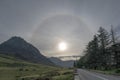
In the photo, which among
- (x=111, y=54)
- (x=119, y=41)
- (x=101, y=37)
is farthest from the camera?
(x=101, y=37)

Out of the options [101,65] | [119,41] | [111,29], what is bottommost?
[101,65]

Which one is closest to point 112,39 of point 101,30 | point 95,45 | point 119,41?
point 119,41

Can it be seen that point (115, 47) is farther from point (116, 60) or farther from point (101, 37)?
point (101, 37)

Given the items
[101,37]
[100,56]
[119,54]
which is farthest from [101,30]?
[119,54]

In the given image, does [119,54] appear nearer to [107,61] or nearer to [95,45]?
[107,61]

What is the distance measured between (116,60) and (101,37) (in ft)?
45.0

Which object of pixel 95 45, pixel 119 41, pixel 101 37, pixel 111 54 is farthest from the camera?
pixel 95 45

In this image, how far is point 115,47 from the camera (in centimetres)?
6756

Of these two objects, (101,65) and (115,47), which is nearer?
(115,47)

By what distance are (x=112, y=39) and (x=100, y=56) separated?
14106mm

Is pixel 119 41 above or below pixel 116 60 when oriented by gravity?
above

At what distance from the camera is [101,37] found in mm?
78062

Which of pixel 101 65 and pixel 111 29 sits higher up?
pixel 111 29

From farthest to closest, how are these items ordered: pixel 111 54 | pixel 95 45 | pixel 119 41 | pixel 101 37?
pixel 95 45 < pixel 101 37 < pixel 111 54 < pixel 119 41
